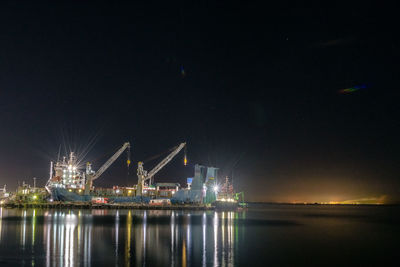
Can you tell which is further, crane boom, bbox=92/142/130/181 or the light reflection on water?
crane boom, bbox=92/142/130/181

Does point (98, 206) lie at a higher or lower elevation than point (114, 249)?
lower

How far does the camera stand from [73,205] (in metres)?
122

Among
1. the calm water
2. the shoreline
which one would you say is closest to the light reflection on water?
the calm water

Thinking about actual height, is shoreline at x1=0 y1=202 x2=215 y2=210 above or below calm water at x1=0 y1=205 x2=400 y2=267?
below

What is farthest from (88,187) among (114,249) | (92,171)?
(114,249)

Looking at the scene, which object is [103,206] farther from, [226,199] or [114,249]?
[114,249]

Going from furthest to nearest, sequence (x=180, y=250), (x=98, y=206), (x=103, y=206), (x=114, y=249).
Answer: (x=103, y=206)
(x=98, y=206)
(x=180, y=250)
(x=114, y=249)

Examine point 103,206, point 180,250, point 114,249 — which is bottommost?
point 103,206

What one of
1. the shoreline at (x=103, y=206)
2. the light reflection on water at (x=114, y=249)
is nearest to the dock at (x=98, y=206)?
the shoreline at (x=103, y=206)

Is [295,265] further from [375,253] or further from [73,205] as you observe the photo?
[73,205]

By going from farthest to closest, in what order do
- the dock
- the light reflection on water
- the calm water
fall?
the dock, the calm water, the light reflection on water

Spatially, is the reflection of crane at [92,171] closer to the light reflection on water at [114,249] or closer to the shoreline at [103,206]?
the shoreline at [103,206]

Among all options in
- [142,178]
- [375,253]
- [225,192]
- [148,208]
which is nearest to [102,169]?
[142,178]

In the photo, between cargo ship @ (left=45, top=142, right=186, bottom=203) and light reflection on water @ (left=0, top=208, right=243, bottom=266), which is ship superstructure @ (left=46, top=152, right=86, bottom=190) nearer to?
cargo ship @ (left=45, top=142, right=186, bottom=203)
